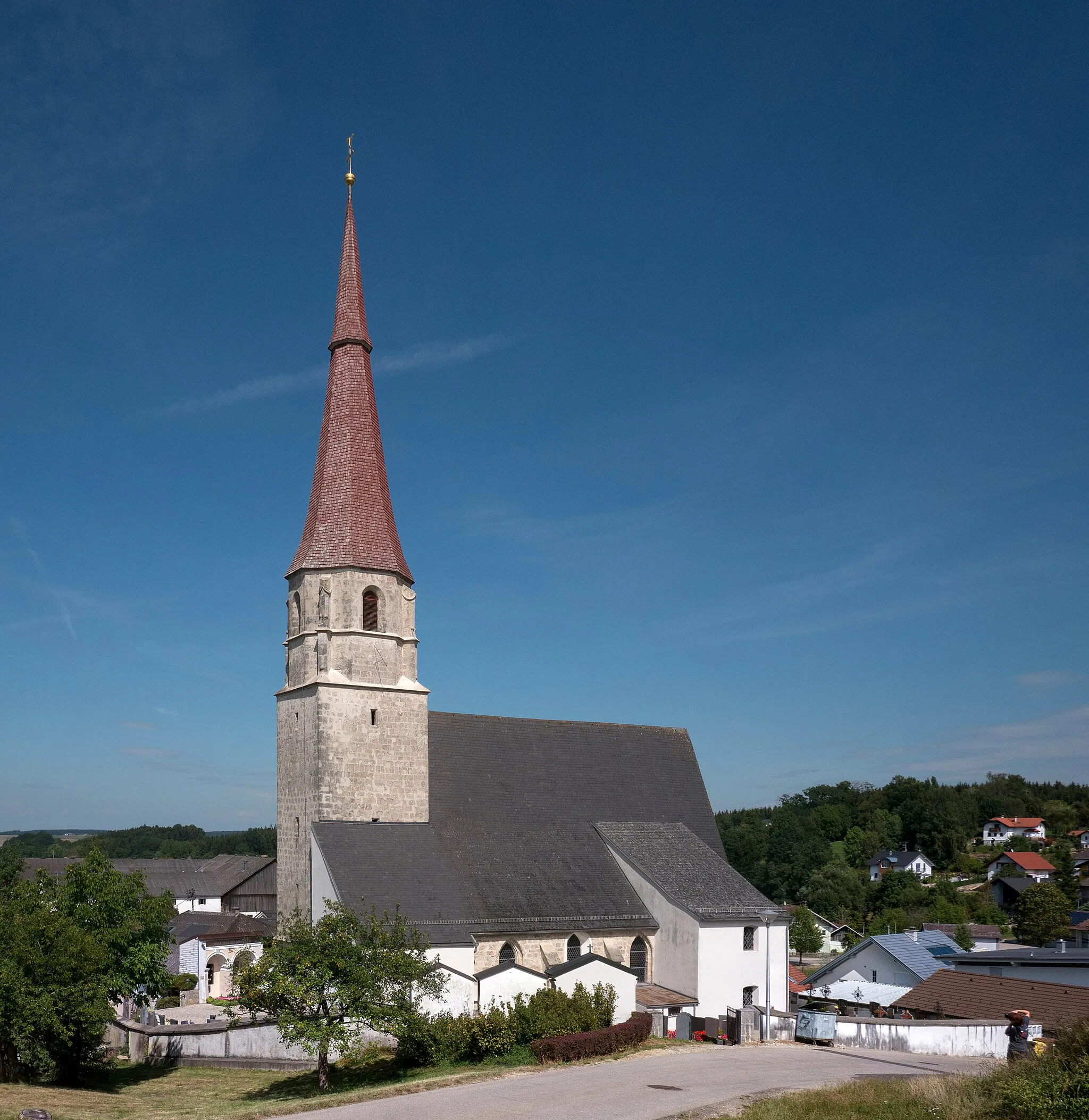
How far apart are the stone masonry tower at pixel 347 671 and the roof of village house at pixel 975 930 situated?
154 feet

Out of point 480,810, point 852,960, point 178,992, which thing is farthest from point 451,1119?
point 178,992

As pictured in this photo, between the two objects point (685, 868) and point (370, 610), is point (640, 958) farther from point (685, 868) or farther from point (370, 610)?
point (370, 610)

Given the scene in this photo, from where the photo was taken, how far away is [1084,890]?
90750 millimetres

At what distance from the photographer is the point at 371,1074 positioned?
928 inches

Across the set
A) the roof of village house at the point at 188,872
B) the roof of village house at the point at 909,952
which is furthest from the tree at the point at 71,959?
the roof of village house at the point at 188,872

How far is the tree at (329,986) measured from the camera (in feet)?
72.9

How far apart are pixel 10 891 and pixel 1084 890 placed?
89.5 metres

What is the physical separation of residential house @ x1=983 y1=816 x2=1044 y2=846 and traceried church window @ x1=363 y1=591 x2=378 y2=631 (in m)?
120

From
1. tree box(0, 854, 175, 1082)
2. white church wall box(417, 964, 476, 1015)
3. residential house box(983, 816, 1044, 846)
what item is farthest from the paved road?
residential house box(983, 816, 1044, 846)

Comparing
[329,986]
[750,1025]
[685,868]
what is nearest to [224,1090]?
[329,986]

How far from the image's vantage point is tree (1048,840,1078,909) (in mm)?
88500

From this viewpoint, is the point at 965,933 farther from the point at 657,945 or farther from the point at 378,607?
the point at 378,607

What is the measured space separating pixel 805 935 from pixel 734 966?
4047cm

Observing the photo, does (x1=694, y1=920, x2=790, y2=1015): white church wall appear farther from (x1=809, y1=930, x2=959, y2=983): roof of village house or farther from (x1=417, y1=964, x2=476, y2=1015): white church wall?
(x1=809, y1=930, x2=959, y2=983): roof of village house
